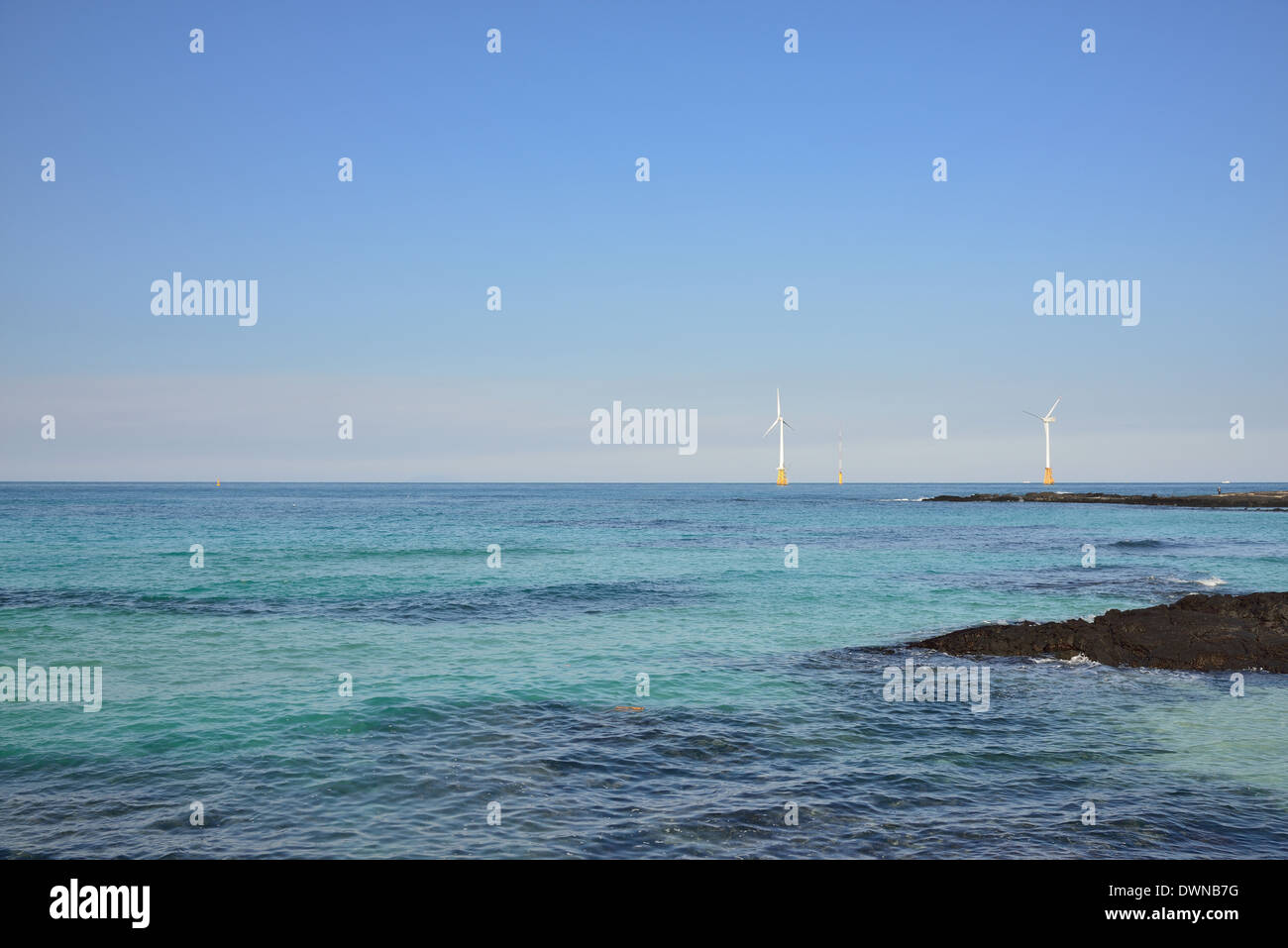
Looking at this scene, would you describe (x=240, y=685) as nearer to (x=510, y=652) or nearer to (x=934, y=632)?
(x=510, y=652)

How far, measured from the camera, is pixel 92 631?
97.6 ft

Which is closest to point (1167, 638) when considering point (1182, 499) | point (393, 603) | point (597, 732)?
point (597, 732)

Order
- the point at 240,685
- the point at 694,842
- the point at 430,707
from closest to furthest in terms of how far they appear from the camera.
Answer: the point at 694,842 → the point at 430,707 → the point at 240,685

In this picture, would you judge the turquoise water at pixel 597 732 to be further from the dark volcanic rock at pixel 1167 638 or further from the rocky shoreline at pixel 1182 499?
the rocky shoreline at pixel 1182 499

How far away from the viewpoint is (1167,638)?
25969 millimetres

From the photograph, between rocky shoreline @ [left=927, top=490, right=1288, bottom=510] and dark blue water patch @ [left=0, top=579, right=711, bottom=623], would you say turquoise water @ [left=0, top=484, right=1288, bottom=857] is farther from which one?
rocky shoreline @ [left=927, top=490, right=1288, bottom=510]

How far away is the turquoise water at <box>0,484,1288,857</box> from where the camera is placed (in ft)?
41.2

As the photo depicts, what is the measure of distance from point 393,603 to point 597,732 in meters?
22.0

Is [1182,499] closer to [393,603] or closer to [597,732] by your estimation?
[393,603]

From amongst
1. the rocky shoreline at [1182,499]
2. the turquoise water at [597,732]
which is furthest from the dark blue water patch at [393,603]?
the rocky shoreline at [1182,499]

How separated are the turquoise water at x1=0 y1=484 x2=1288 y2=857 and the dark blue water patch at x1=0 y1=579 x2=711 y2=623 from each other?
0.32 meters

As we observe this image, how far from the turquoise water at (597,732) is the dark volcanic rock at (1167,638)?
156 centimetres
